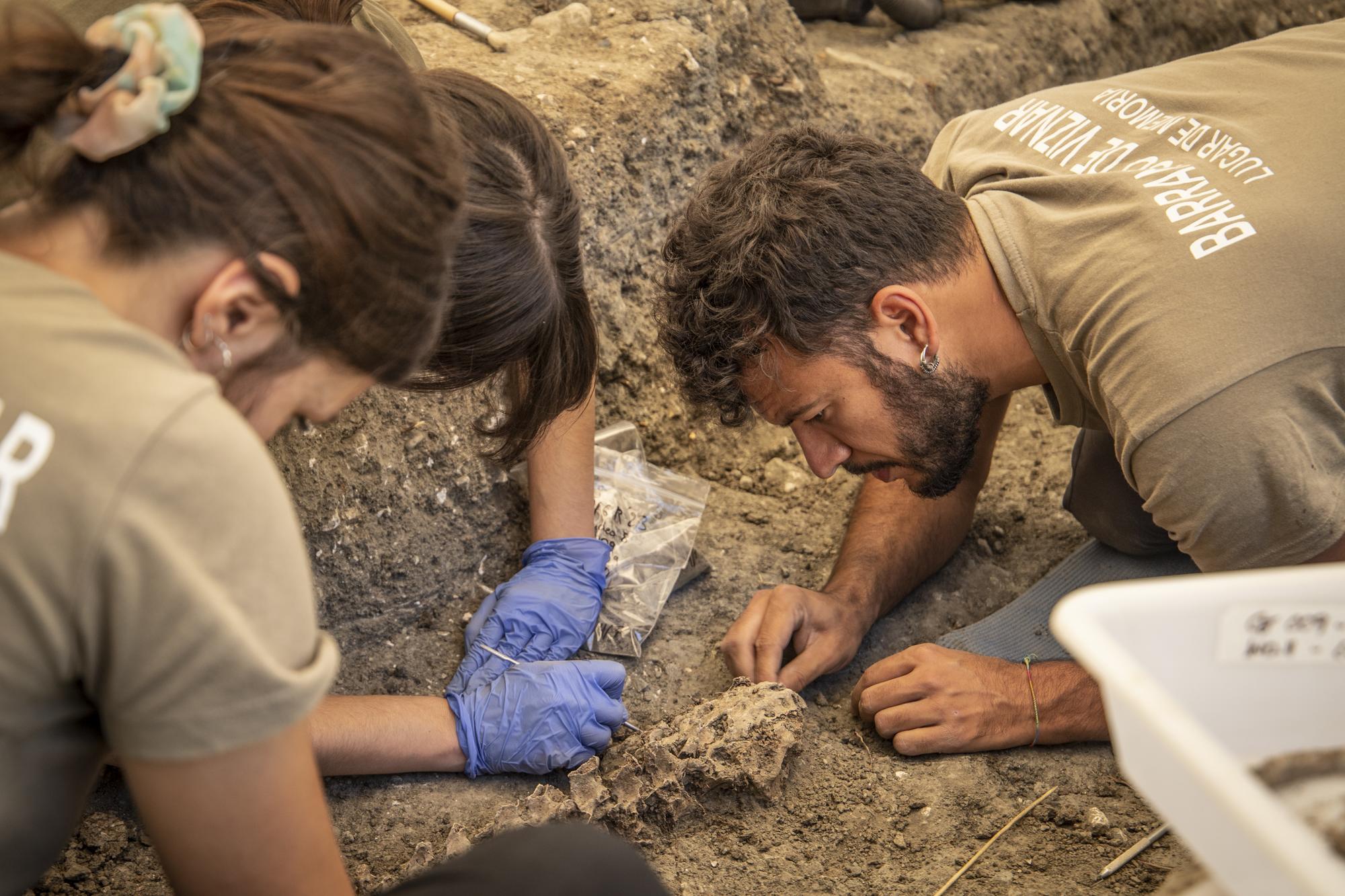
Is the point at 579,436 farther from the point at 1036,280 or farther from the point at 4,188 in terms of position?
the point at 4,188

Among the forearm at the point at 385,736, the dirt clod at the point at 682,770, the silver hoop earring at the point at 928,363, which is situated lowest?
the forearm at the point at 385,736

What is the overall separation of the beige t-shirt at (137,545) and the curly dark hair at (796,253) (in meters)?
1.14

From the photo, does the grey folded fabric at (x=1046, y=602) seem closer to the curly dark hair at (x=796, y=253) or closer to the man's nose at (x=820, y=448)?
the man's nose at (x=820, y=448)

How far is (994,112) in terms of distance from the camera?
7.18 feet

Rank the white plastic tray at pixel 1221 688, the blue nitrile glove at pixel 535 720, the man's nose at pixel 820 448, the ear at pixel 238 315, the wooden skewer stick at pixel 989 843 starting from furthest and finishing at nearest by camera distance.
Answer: the man's nose at pixel 820 448 → the blue nitrile glove at pixel 535 720 → the wooden skewer stick at pixel 989 843 → the ear at pixel 238 315 → the white plastic tray at pixel 1221 688

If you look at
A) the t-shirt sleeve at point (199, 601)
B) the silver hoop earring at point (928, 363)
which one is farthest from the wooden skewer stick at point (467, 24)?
the t-shirt sleeve at point (199, 601)

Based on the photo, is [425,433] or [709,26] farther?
[709,26]

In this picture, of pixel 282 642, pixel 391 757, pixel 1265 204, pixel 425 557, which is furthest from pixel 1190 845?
pixel 425 557

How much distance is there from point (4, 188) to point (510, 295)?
61 cm

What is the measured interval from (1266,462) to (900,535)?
33.6 inches

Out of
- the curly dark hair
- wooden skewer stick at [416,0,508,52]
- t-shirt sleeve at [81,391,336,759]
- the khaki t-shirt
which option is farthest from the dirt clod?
wooden skewer stick at [416,0,508,52]

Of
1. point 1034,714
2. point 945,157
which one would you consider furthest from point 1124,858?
point 945,157

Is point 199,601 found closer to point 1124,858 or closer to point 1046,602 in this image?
point 1124,858

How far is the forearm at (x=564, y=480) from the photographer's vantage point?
206 cm
